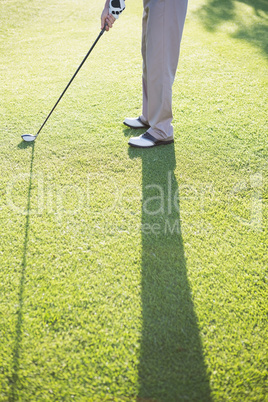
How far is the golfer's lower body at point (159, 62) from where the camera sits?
6.26 feet

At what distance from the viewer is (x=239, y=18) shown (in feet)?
16.8

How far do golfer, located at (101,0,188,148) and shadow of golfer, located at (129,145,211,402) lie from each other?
54cm

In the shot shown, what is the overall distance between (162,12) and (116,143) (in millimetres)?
933

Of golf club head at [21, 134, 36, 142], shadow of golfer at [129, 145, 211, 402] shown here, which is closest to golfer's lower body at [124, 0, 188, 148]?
shadow of golfer at [129, 145, 211, 402]

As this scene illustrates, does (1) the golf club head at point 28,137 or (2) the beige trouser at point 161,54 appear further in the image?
(1) the golf club head at point 28,137

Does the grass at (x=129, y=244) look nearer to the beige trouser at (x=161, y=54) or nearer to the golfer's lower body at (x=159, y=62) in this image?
the golfer's lower body at (x=159, y=62)

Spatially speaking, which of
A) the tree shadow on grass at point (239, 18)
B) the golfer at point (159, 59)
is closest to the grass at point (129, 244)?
the golfer at point (159, 59)

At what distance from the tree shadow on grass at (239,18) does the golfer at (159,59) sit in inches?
99.1

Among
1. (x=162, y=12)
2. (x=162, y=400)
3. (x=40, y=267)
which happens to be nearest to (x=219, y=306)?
(x=162, y=400)

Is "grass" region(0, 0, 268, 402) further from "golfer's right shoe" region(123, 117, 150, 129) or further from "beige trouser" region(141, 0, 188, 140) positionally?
"beige trouser" region(141, 0, 188, 140)

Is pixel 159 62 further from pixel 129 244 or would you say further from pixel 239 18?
pixel 239 18

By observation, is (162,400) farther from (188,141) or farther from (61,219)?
(188,141)

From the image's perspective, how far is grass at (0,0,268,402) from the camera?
1.17 metres

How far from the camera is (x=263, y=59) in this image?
3756 millimetres
